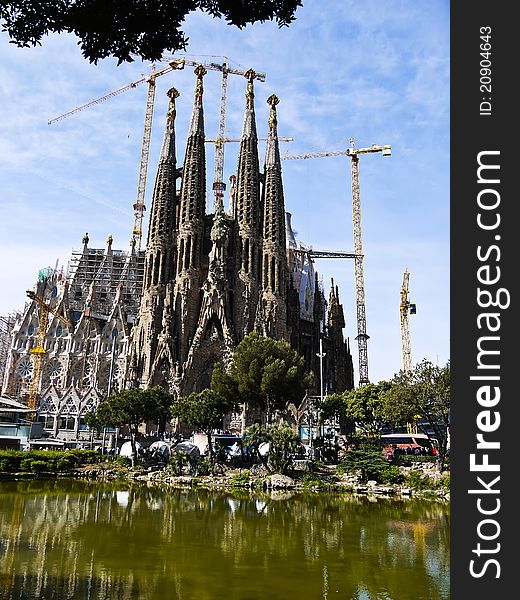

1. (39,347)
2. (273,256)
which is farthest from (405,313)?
(39,347)

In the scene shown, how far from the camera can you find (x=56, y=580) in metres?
11.5

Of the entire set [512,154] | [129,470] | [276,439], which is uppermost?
[512,154]

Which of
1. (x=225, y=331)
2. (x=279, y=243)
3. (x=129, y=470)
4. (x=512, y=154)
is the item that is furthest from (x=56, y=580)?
(x=279, y=243)

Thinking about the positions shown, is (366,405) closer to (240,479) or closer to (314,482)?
(314,482)

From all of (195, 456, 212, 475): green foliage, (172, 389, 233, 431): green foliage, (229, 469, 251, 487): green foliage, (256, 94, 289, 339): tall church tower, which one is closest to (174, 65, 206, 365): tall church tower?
(256, 94, 289, 339): tall church tower

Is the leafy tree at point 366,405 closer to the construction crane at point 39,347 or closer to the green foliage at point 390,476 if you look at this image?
the green foliage at point 390,476

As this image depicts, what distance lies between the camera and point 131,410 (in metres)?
42.9

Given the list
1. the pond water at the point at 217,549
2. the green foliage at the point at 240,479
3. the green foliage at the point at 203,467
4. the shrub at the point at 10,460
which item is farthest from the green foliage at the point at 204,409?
the pond water at the point at 217,549

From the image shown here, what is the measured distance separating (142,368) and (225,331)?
418 inches

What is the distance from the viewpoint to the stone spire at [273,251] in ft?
220

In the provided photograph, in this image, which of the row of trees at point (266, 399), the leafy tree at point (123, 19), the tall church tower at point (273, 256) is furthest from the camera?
the tall church tower at point (273, 256)

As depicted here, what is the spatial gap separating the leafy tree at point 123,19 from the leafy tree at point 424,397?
30.4m

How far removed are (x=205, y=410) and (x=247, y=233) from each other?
3251cm

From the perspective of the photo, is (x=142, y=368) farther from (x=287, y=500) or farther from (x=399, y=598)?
(x=399, y=598)
